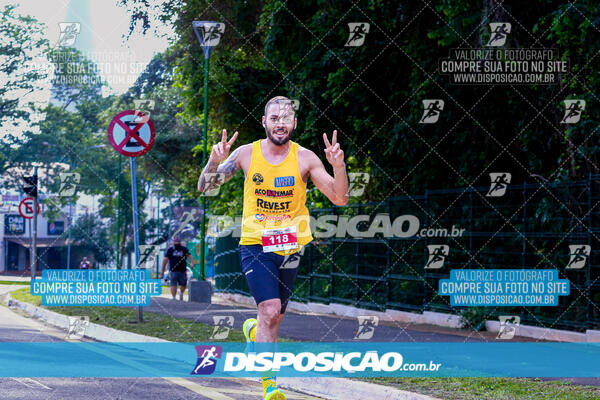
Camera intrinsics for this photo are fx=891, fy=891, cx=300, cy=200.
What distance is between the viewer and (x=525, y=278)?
14.2 metres

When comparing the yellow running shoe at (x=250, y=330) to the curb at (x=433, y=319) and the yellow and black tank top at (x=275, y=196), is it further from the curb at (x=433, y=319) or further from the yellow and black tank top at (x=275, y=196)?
the curb at (x=433, y=319)

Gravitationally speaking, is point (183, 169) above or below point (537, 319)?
above

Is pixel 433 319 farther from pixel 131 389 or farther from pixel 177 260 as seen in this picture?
pixel 131 389

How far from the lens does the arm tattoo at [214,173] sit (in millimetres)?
6266

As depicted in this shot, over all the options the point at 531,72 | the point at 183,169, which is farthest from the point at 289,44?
the point at 183,169

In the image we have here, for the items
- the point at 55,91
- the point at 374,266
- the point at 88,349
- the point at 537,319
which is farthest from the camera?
the point at 55,91

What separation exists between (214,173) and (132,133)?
8.25 meters

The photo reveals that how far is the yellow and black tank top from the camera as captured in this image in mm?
6406

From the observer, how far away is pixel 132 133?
46.9ft

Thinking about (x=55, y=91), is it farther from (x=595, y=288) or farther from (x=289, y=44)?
(x=595, y=288)

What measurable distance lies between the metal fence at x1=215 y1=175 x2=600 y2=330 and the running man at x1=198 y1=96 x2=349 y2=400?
7198 millimetres

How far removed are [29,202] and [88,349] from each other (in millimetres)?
23680

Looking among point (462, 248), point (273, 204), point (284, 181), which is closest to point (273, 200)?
point (273, 204)

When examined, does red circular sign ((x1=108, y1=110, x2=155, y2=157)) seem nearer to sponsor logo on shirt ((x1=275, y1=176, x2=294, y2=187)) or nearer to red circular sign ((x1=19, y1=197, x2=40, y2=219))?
sponsor logo on shirt ((x1=275, y1=176, x2=294, y2=187))
